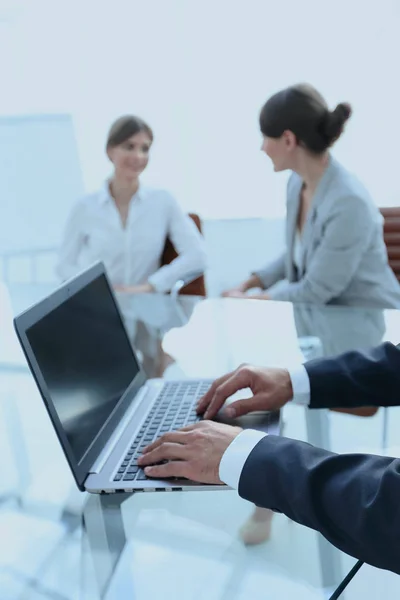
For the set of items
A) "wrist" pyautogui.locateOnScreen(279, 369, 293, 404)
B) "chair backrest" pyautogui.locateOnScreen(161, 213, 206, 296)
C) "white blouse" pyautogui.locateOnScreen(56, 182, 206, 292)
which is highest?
"wrist" pyautogui.locateOnScreen(279, 369, 293, 404)

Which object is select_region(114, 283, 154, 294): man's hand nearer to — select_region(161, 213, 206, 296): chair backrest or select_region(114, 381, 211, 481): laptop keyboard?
select_region(161, 213, 206, 296): chair backrest

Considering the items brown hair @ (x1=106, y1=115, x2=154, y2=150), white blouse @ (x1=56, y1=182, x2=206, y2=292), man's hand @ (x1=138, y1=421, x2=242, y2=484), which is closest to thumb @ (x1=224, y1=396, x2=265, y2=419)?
man's hand @ (x1=138, y1=421, x2=242, y2=484)

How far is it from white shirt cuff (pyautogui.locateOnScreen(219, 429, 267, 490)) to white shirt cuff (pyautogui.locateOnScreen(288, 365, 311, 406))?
0.27 m

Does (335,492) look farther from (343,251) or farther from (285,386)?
(343,251)

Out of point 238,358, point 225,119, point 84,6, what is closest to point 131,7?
point 84,6

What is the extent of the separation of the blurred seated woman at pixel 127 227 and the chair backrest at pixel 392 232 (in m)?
0.69

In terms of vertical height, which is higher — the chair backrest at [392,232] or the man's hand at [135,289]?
the chair backrest at [392,232]

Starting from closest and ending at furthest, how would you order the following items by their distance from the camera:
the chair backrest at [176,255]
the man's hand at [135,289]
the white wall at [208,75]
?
the man's hand at [135,289] < the chair backrest at [176,255] < the white wall at [208,75]

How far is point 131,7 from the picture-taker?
349 centimetres

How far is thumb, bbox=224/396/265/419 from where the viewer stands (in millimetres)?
1016

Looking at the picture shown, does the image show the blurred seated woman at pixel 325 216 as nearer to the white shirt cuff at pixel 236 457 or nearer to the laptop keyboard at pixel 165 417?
the laptop keyboard at pixel 165 417

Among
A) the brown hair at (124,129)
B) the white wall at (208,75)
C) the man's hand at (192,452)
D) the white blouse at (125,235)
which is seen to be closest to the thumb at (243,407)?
the man's hand at (192,452)

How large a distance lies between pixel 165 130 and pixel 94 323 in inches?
109

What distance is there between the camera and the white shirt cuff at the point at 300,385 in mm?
1104
